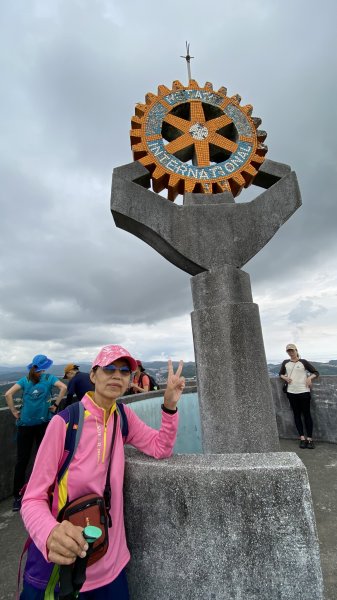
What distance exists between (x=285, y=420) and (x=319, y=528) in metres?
4.13

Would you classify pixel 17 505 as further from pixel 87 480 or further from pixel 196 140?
pixel 196 140

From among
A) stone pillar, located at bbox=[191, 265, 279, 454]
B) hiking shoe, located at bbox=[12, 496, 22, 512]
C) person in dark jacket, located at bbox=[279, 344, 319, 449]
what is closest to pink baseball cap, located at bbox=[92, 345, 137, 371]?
stone pillar, located at bbox=[191, 265, 279, 454]

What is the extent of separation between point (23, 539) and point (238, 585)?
336 cm

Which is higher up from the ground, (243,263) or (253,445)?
(243,263)

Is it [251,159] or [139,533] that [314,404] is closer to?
[251,159]

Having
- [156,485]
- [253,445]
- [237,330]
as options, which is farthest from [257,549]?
[237,330]

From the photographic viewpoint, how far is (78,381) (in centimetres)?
478

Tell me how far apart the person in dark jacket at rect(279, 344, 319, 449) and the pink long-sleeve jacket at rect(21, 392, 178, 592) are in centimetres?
566

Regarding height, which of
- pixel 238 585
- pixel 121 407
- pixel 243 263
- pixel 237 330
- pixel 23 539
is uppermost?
pixel 243 263

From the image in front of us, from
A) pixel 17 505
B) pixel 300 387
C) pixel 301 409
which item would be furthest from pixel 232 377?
pixel 17 505

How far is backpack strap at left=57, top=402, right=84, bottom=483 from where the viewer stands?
1.77 m

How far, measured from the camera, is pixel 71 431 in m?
1.83

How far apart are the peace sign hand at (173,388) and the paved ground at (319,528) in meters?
1.30

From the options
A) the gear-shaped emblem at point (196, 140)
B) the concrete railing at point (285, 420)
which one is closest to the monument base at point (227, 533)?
the concrete railing at point (285, 420)
